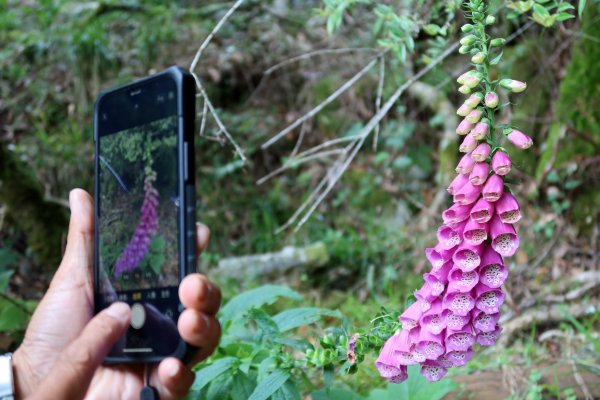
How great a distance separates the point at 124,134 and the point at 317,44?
492 centimetres

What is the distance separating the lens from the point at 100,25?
20.8 feet

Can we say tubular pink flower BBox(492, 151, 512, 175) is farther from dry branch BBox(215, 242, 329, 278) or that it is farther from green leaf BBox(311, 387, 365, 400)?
dry branch BBox(215, 242, 329, 278)

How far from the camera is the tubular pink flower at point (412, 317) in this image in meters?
1.19

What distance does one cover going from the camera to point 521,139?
1.14m

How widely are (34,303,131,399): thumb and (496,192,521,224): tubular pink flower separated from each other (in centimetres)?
69

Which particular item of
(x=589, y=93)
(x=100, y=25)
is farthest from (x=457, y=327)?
(x=100, y=25)

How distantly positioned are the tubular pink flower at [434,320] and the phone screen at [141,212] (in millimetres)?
442

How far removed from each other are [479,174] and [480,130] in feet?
0.25

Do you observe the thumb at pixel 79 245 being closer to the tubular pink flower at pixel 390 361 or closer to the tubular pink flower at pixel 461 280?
the tubular pink flower at pixel 390 361

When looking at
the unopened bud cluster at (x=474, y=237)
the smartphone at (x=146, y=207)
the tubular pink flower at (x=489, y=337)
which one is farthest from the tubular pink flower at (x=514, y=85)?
the smartphone at (x=146, y=207)

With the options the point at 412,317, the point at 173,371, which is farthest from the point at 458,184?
the point at 173,371

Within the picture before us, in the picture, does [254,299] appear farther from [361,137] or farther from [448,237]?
[448,237]

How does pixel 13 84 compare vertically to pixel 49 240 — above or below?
above

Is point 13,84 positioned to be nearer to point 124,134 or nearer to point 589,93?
point 589,93
